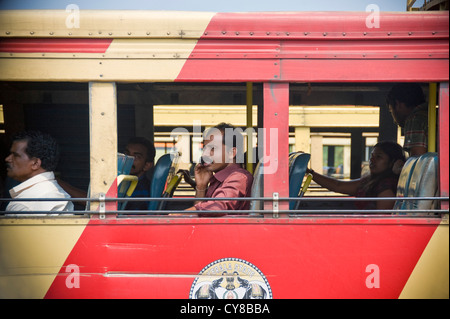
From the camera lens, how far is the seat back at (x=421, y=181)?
2.28 metres

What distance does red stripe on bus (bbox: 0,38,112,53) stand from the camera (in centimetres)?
217

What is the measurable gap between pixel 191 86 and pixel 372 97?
79.1 inches

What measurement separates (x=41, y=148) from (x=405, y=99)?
2.83 m

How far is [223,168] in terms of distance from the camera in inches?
105

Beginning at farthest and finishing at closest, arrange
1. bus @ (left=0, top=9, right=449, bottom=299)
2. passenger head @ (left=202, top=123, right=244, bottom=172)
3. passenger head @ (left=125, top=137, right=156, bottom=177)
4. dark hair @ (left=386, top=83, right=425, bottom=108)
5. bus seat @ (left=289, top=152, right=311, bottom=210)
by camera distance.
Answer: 1. passenger head @ (left=125, top=137, right=156, bottom=177)
2. dark hair @ (left=386, top=83, right=425, bottom=108)
3. passenger head @ (left=202, top=123, right=244, bottom=172)
4. bus seat @ (left=289, top=152, right=311, bottom=210)
5. bus @ (left=0, top=9, right=449, bottom=299)

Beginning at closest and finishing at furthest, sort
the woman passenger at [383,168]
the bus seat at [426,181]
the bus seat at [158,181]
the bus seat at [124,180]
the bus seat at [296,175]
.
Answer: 1. the bus seat at [426,181]
2. the bus seat at [124,180]
3. the bus seat at [296,175]
4. the bus seat at [158,181]
5. the woman passenger at [383,168]

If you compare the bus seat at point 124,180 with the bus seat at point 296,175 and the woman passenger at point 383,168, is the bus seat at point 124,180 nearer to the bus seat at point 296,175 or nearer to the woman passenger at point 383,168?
the bus seat at point 296,175

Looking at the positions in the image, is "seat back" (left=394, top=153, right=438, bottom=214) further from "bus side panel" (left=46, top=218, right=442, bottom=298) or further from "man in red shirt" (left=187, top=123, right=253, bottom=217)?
"man in red shirt" (left=187, top=123, right=253, bottom=217)

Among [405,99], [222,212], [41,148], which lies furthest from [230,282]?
[405,99]

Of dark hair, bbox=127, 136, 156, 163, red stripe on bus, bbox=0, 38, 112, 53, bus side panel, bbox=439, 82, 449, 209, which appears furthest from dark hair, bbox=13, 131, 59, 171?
bus side panel, bbox=439, 82, 449, 209

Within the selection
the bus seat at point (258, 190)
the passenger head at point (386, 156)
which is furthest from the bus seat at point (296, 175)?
the passenger head at point (386, 156)

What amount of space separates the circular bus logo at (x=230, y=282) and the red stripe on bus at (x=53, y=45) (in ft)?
4.60

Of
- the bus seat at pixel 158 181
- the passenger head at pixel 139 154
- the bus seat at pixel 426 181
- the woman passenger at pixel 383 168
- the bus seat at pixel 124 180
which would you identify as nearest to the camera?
the bus seat at pixel 426 181

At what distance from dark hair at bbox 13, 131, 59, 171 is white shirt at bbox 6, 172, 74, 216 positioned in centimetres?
9
